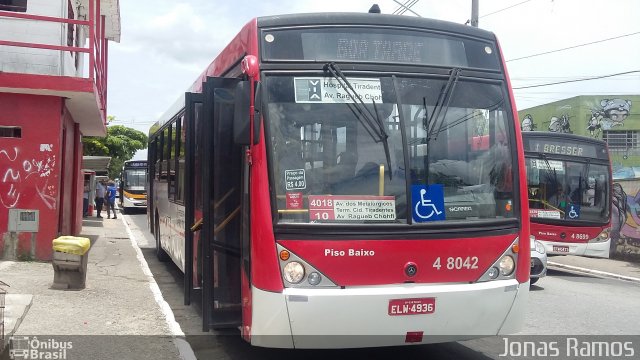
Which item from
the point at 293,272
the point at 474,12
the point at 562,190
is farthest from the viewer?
the point at 474,12

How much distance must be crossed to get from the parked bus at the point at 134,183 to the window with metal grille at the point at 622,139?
29.1m

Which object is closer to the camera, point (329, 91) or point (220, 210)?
point (329, 91)

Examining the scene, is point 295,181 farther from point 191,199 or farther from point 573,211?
point 573,211

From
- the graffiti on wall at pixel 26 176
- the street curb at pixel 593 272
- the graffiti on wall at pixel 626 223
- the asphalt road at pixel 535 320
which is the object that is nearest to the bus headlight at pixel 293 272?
the asphalt road at pixel 535 320

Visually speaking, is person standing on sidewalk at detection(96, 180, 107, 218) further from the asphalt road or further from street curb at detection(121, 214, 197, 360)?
street curb at detection(121, 214, 197, 360)

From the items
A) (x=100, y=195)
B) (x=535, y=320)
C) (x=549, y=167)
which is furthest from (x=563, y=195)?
(x=100, y=195)

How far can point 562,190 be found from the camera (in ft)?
42.7

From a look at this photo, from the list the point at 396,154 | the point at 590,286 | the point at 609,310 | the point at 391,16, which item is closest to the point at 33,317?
the point at 396,154

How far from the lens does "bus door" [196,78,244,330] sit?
537 cm

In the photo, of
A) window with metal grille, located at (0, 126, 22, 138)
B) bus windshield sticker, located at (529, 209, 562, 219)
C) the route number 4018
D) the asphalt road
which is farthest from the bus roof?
bus windshield sticker, located at (529, 209, 562, 219)

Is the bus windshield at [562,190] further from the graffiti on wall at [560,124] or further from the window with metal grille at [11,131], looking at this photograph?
the graffiti on wall at [560,124]

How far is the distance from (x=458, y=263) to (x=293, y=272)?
1.38m

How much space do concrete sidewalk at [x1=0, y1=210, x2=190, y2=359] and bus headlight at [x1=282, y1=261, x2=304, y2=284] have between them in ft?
6.31

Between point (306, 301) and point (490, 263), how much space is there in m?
1.63
